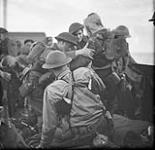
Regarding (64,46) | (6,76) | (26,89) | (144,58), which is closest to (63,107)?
(26,89)

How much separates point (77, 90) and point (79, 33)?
805 mm

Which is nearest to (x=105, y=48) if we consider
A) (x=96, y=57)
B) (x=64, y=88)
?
(x=96, y=57)

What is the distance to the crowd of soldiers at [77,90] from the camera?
402 cm

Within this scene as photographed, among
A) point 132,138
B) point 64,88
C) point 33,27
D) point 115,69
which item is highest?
point 33,27

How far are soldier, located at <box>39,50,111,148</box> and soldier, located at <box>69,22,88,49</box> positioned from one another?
0.93ft

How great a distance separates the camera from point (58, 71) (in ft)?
13.2

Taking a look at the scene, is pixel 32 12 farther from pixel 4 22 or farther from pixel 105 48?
pixel 105 48

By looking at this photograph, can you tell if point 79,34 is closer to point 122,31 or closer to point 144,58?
point 122,31

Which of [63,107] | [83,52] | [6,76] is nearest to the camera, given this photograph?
[63,107]

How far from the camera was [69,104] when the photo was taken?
400 centimetres

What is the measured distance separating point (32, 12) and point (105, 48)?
117cm

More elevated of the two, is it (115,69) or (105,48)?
(105,48)

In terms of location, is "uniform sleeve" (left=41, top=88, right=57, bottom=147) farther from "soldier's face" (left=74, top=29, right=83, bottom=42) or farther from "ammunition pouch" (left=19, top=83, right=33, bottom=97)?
"soldier's face" (left=74, top=29, right=83, bottom=42)

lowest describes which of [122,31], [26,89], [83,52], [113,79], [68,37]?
[26,89]
